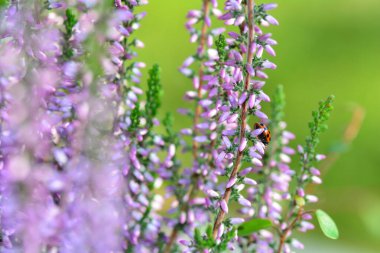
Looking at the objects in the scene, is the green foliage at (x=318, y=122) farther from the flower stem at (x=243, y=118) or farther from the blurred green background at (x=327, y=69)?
the blurred green background at (x=327, y=69)

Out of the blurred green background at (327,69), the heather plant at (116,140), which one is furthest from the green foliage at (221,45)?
the blurred green background at (327,69)

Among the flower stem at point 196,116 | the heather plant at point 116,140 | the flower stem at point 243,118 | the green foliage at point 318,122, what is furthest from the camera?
the flower stem at point 196,116

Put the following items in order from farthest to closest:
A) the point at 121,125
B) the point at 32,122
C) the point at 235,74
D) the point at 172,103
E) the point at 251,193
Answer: the point at 172,103
the point at 251,193
the point at 121,125
the point at 235,74
the point at 32,122

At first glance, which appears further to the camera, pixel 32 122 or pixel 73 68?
pixel 73 68

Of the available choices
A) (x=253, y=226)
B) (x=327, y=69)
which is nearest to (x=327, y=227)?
(x=253, y=226)

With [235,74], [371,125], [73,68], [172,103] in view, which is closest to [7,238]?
[73,68]

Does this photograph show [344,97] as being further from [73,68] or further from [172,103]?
[73,68]
